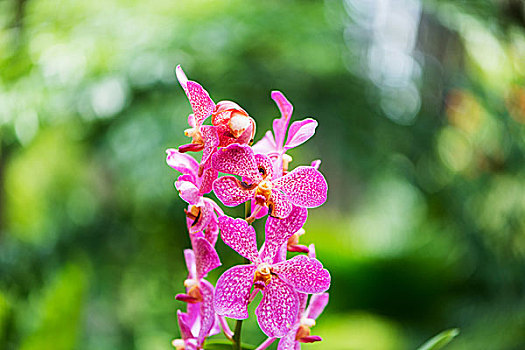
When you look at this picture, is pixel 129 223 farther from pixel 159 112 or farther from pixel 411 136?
pixel 411 136

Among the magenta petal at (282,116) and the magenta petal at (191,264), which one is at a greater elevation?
the magenta petal at (282,116)

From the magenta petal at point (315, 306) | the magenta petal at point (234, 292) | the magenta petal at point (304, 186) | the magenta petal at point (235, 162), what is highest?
the magenta petal at point (235, 162)

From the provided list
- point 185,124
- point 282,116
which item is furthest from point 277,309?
point 185,124

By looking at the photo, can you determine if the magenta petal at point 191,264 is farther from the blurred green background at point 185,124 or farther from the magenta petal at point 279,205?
the blurred green background at point 185,124

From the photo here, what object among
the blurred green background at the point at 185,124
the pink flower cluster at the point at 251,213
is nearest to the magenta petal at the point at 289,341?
the pink flower cluster at the point at 251,213

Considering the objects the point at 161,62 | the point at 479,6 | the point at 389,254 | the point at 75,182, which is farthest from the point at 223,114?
the point at 389,254
